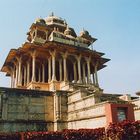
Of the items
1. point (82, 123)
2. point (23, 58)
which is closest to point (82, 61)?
point (23, 58)

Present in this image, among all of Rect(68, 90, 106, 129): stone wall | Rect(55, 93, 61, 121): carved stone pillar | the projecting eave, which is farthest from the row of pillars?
Rect(68, 90, 106, 129): stone wall

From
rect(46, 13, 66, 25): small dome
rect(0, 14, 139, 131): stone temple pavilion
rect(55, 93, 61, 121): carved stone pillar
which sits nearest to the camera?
rect(0, 14, 139, 131): stone temple pavilion

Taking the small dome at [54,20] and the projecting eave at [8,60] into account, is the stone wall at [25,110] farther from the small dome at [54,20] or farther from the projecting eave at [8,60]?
the small dome at [54,20]

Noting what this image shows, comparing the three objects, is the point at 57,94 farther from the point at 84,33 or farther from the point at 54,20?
the point at 54,20

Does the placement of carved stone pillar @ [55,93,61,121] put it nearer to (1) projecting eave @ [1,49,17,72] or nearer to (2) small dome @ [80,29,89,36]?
(1) projecting eave @ [1,49,17,72]

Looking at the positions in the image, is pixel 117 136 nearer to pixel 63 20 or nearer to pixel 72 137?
pixel 72 137

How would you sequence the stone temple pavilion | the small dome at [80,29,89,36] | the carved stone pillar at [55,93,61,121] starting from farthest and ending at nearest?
the small dome at [80,29,89,36] → the carved stone pillar at [55,93,61,121] → the stone temple pavilion

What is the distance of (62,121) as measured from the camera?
19.6 metres

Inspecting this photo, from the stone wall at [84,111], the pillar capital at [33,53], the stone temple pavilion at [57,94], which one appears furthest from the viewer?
the pillar capital at [33,53]

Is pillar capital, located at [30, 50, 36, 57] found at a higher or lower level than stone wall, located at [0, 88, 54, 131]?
higher

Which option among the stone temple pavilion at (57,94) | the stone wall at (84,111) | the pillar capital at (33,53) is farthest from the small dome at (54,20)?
the stone wall at (84,111)

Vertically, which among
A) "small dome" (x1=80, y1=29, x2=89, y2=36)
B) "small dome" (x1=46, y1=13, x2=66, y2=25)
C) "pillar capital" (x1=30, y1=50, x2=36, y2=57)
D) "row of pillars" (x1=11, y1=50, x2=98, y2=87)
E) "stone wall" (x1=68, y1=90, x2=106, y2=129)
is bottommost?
"stone wall" (x1=68, y1=90, x2=106, y2=129)

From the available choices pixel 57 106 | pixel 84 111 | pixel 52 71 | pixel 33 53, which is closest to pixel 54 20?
pixel 33 53

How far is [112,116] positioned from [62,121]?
685 centimetres
